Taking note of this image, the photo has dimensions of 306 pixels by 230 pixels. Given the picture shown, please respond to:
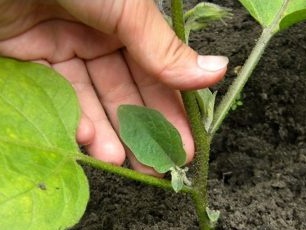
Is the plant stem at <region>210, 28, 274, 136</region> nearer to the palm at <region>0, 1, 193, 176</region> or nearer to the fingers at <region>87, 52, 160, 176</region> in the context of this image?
the palm at <region>0, 1, 193, 176</region>

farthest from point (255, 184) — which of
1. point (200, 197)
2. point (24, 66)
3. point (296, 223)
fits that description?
point (24, 66)

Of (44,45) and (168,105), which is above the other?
(44,45)

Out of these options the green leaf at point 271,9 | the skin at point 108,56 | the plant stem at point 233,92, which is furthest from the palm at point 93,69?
the green leaf at point 271,9

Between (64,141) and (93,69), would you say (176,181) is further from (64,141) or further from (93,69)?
(93,69)

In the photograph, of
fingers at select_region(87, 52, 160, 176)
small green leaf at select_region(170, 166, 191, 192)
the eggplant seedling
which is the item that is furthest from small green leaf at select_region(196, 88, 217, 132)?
→ fingers at select_region(87, 52, 160, 176)

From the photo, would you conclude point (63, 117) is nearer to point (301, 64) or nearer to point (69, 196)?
point (69, 196)

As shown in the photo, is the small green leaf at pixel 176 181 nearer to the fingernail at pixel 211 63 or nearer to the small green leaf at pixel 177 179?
the small green leaf at pixel 177 179
